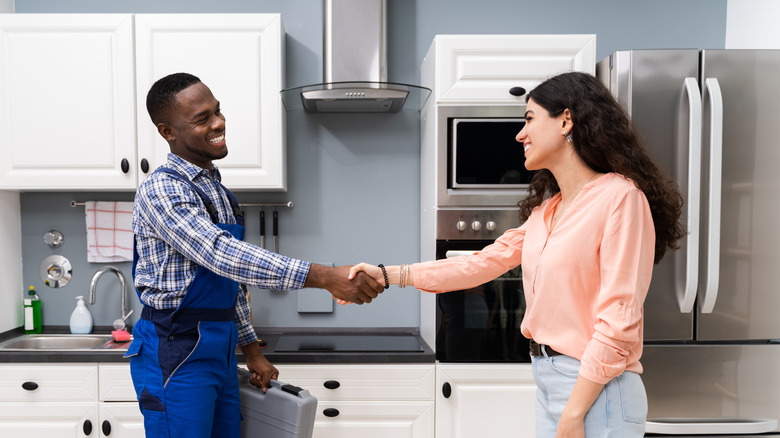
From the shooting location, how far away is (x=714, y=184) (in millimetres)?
1867

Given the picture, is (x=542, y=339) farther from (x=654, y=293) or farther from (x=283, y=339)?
(x=283, y=339)

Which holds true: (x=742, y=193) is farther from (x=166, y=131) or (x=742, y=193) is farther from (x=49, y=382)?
(x=49, y=382)

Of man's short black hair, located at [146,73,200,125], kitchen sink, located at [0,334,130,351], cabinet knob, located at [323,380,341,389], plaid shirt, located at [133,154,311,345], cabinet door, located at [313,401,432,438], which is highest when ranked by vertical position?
man's short black hair, located at [146,73,200,125]

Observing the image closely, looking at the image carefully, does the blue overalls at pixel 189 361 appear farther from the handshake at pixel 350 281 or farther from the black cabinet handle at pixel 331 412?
the black cabinet handle at pixel 331 412

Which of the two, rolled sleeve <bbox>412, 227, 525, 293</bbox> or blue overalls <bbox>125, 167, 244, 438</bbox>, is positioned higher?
rolled sleeve <bbox>412, 227, 525, 293</bbox>

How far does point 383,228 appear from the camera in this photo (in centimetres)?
263

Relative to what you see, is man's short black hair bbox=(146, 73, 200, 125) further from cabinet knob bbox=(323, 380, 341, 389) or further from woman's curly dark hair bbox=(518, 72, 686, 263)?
cabinet knob bbox=(323, 380, 341, 389)

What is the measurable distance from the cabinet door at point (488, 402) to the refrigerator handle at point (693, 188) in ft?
2.20

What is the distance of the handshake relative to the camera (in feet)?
5.04

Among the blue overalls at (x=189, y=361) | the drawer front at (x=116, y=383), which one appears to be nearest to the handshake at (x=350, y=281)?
the blue overalls at (x=189, y=361)

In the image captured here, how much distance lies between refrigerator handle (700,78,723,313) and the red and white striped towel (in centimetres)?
245

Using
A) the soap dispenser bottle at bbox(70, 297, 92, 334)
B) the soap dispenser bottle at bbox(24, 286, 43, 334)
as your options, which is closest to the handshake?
the soap dispenser bottle at bbox(70, 297, 92, 334)

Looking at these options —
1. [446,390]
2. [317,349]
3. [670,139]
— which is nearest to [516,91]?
[670,139]

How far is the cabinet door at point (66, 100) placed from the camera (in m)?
2.19
